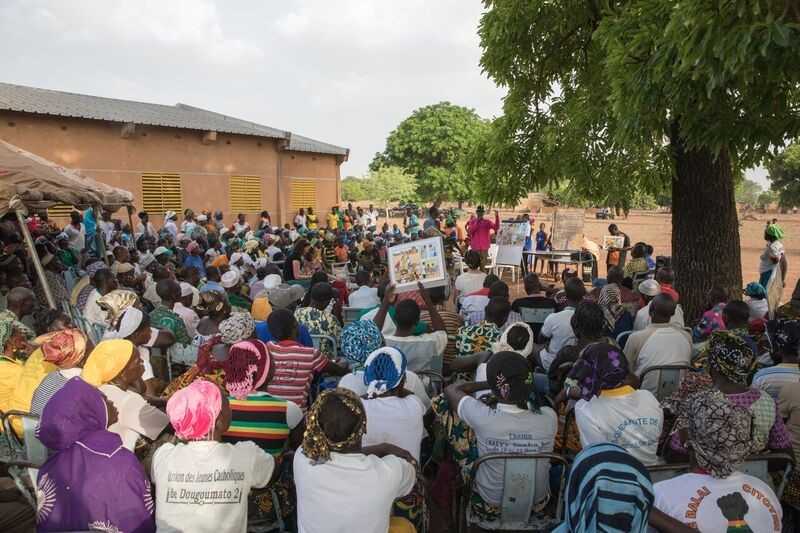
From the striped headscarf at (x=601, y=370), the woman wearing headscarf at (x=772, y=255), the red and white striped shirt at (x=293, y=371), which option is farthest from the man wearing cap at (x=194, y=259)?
the woman wearing headscarf at (x=772, y=255)

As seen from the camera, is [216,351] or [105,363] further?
[216,351]

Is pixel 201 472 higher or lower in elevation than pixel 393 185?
lower

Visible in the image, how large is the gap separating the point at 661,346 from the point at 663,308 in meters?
0.33

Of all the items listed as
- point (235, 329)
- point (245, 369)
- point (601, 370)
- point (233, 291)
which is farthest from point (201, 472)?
point (233, 291)

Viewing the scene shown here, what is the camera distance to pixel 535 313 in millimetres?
5863

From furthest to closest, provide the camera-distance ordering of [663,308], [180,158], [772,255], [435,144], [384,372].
Answer: [435,144]
[180,158]
[772,255]
[663,308]
[384,372]

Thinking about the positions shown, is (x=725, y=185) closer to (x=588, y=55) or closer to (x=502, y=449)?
(x=588, y=55)

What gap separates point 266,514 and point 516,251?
11.2 metres

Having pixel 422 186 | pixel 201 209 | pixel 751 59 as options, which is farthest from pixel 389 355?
pixel 422 186

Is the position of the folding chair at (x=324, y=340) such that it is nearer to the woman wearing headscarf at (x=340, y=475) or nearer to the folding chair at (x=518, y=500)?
the folding chair at (x=518, y=500)

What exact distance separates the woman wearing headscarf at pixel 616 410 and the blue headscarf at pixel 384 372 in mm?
992

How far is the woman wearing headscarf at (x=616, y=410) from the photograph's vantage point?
2949mm

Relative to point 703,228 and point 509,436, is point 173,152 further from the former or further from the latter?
point 509,436

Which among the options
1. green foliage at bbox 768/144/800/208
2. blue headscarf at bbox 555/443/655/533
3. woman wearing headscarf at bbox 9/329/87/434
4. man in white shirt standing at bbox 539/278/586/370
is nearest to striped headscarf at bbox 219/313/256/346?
woman wearing headscarf at bbox 9/329/87/434
